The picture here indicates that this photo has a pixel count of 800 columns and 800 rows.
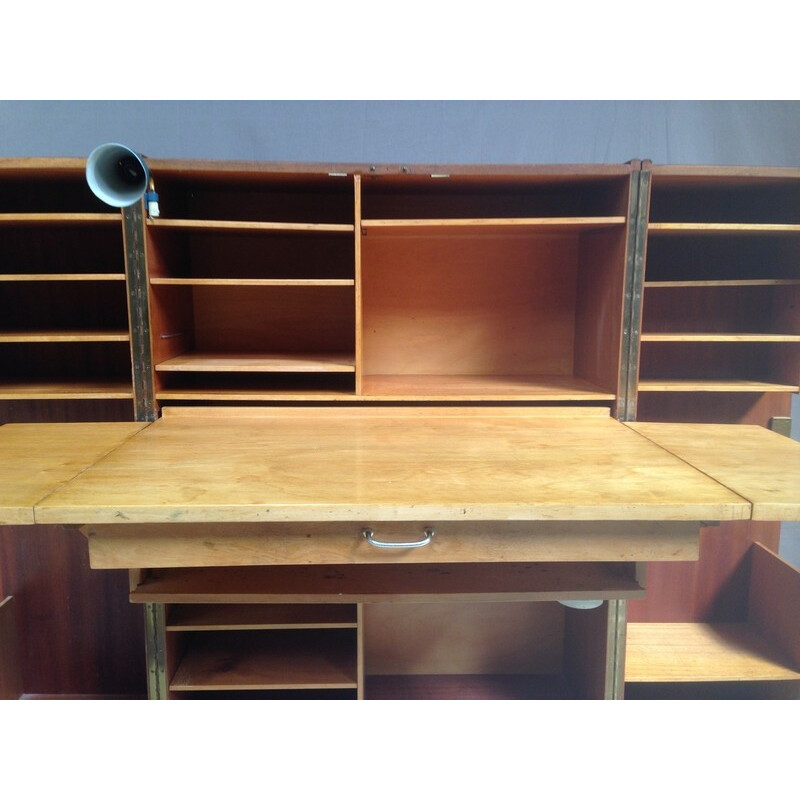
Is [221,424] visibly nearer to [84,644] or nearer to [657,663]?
[84,644]

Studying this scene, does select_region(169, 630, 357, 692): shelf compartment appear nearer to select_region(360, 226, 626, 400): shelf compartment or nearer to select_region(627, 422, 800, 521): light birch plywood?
select_region(360, 226, 626, 400): shelf compartment

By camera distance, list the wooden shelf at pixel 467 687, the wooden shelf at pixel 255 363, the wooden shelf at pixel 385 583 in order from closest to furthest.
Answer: the wooden shelf at pixel 385 583
the wooden shelf at pixel 255 363
the wooden shelf at pixel 467 687

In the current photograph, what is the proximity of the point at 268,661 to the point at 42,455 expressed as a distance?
3.33 feet

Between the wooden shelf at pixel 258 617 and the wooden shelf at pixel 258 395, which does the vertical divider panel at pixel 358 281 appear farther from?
the wooden shelf at pixel 258 617

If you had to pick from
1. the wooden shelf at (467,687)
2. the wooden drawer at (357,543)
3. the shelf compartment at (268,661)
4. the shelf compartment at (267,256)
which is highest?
the shelf compartment at (267,256)

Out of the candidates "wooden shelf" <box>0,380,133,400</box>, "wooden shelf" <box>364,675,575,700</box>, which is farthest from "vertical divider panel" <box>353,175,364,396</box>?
"wooden shelf" <box>364,675,575,700</box>

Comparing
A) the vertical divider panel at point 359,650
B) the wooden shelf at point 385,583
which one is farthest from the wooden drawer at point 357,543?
the vertical divider panel at point 359,650

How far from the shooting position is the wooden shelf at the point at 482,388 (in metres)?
1.89

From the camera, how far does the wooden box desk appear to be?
1.24m

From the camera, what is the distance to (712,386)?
194 cm

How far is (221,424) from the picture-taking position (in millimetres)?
1864

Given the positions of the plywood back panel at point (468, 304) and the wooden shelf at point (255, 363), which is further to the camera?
the plywood back panel at point (468, 304)

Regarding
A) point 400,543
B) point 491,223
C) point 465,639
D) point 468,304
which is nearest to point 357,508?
point 400,543

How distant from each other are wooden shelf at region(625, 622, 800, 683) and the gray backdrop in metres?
1.88
